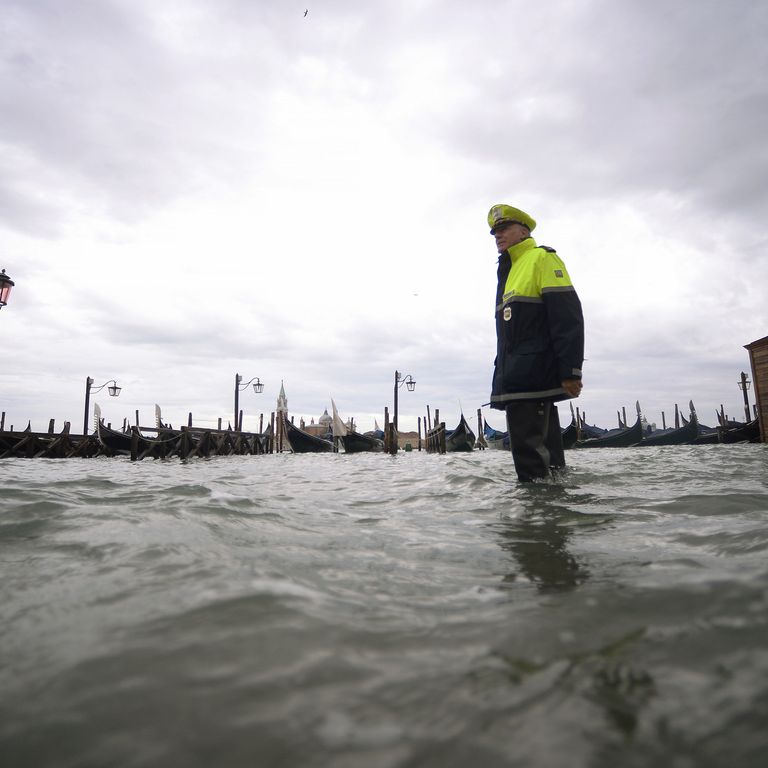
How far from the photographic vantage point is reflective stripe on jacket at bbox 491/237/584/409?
3131 millimetres

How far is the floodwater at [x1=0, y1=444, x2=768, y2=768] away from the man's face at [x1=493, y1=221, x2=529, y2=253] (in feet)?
8.00

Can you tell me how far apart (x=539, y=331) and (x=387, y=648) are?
2.81m

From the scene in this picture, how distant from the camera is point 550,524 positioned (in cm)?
195

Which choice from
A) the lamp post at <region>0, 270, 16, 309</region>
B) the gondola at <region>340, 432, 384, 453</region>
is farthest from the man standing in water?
the gondola at <region>340, 432, 384, 453</region>

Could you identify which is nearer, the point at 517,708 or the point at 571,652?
the point at 517,708

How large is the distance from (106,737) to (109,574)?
753mm

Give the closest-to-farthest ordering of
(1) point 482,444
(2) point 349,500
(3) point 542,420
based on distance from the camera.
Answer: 1. (2) point 349,500
2. (3) point 542,420
3. (1) point 482,444

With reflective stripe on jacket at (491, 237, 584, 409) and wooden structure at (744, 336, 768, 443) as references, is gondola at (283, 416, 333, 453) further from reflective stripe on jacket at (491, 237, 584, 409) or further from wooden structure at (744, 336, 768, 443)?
reflective stripe on jacket at (491, 237, 584, 409)

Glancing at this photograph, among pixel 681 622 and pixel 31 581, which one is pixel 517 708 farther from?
pixel 31 581

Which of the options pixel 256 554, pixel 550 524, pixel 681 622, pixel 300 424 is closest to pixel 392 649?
pixel 681 622

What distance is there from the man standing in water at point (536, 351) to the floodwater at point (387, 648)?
158 cm

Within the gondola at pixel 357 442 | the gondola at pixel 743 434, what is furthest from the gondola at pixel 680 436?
the gondola at pixel 357 442

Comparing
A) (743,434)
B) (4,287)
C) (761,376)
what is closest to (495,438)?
(743,434)

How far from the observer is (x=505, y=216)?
3586 millimetres
